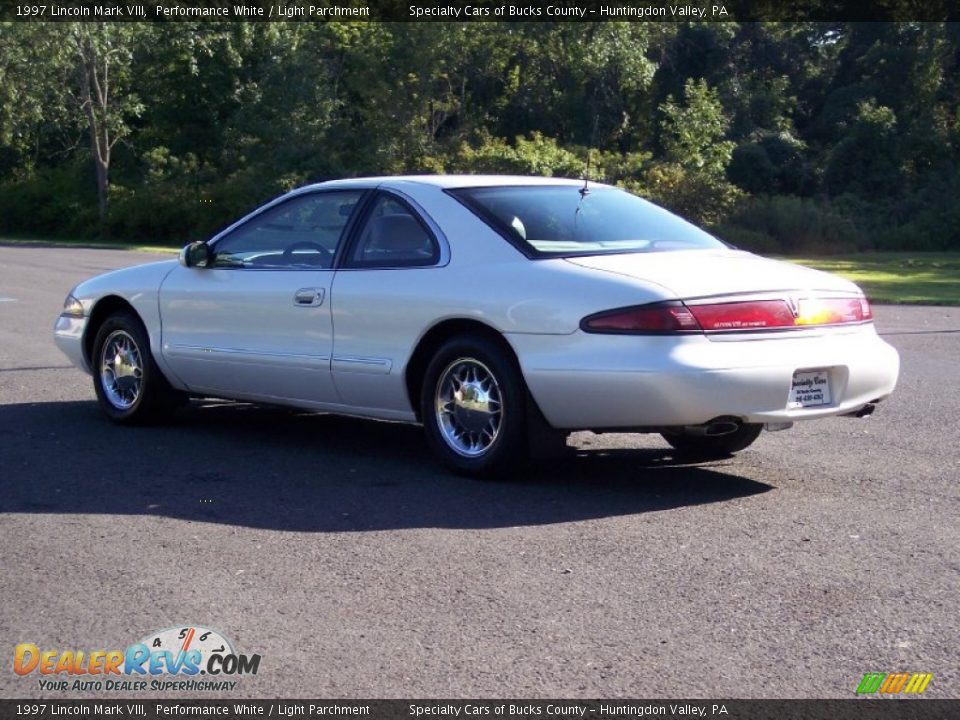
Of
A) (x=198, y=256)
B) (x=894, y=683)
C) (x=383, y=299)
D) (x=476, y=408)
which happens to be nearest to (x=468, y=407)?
(x=476, y=408)

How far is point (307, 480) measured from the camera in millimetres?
7273

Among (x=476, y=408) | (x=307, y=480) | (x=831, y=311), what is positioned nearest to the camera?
(x=831, y=311)

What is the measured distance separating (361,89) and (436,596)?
43.7 metres

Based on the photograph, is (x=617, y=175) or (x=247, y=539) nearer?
(x=247, y=539)

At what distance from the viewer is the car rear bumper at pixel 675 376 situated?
6441 millimetres

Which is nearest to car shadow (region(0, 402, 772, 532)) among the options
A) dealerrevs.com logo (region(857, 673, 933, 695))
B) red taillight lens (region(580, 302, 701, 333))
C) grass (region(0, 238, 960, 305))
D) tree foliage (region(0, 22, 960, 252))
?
red taillight lens (region(580, 302, 701, 333))

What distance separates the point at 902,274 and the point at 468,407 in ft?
79.4

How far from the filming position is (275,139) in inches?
1866

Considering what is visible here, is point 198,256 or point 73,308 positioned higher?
point 198,256

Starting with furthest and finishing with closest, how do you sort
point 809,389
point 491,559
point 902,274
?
point 902,274 → point 809,389 → point 491,559

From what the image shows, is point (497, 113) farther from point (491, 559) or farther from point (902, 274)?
point (491, 559)

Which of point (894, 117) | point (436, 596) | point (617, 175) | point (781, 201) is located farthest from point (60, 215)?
point (436, 596)

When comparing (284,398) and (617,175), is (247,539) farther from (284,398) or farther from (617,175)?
(617,175)

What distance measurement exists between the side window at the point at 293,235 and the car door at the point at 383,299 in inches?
7.9
